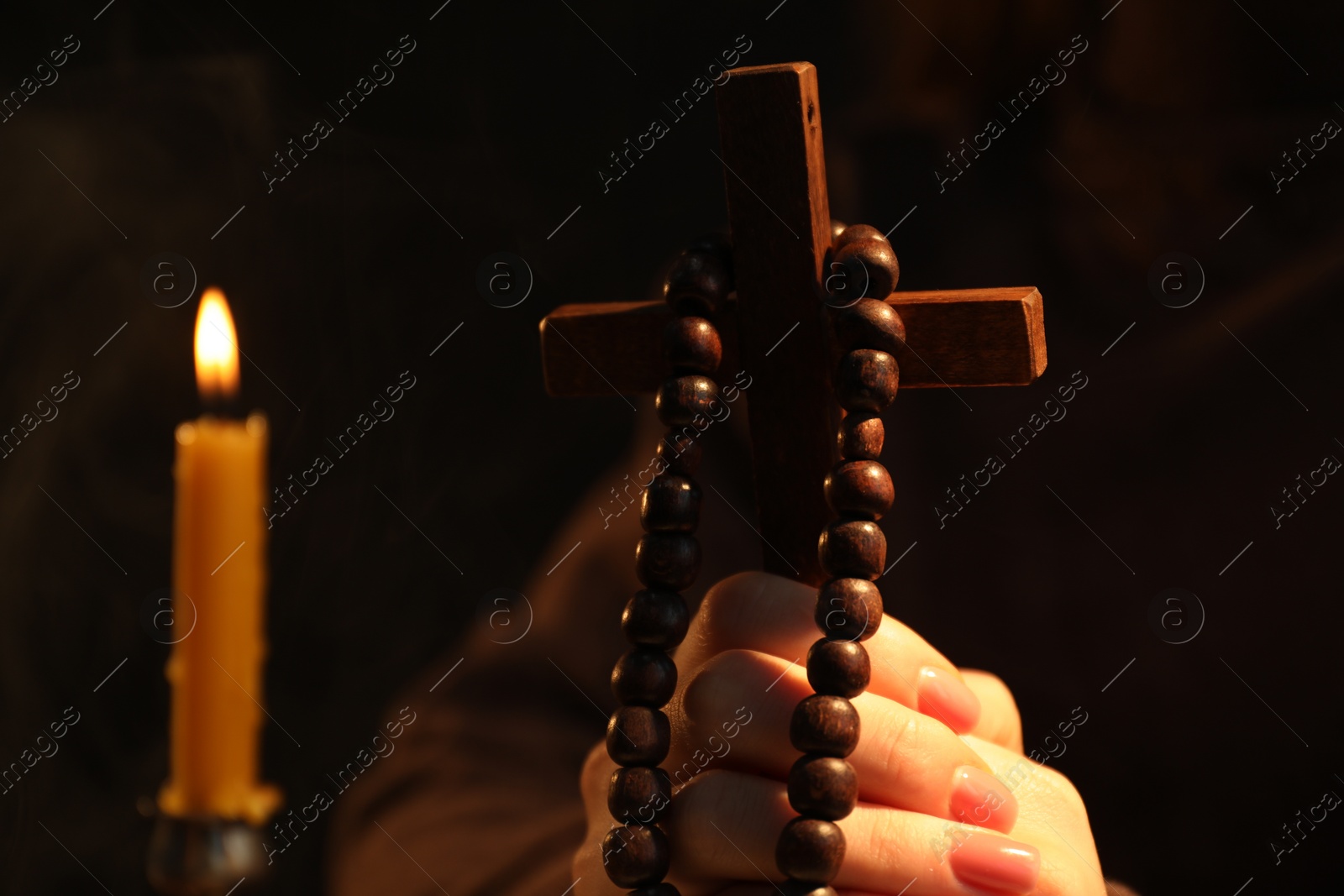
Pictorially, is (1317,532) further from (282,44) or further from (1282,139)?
(282,44)

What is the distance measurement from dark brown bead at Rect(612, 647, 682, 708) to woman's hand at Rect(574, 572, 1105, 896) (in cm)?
7

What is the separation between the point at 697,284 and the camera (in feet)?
2.02

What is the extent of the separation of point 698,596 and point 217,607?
2.95 feet

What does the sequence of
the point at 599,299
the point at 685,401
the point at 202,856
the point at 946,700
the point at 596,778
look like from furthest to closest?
the point at 599,299 < the point at 596,778 < the point at 946,700 < the point at 685,401 < the point at 202,856

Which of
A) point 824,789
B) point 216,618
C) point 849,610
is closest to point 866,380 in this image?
point 849,610

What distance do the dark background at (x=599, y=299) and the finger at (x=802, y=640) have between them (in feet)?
1.62

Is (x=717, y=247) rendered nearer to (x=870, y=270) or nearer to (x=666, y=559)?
(x=870, y=270)

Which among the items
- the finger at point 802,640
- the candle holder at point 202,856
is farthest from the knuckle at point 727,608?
the candle holder at point 202,856

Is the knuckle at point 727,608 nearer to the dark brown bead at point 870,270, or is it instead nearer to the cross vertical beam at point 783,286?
the cross vertical beam at point 783,286

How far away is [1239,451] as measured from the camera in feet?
3.64

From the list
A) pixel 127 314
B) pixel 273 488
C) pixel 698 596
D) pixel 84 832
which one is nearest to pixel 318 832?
pixel 84 832

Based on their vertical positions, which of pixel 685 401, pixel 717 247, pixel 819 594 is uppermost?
pixel 717 247

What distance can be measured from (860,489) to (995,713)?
16.5 inches

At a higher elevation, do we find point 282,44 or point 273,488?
point 282,44
